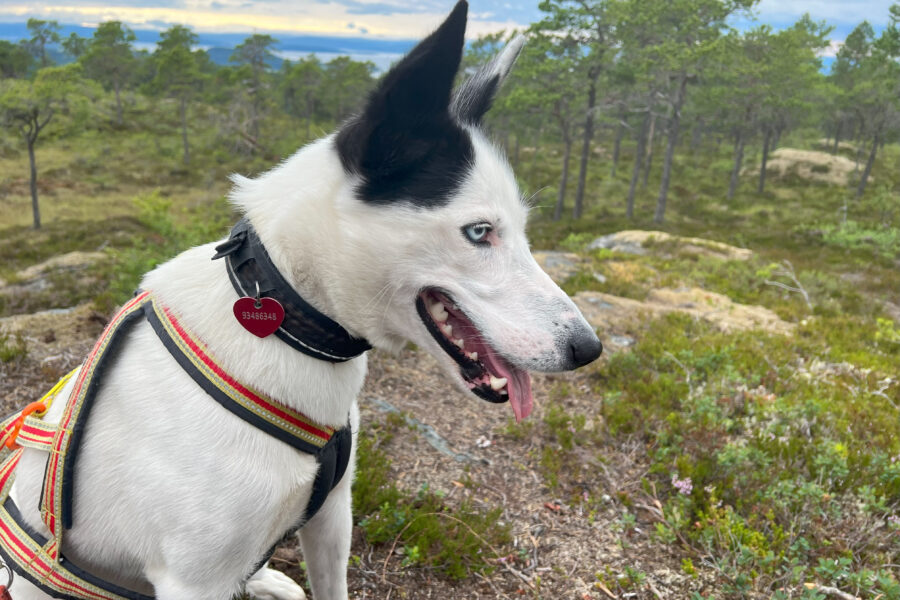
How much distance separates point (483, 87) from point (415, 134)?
20.2 inches

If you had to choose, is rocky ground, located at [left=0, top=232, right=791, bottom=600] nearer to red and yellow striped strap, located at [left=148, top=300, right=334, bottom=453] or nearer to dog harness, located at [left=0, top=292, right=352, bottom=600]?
dog harness, located at [left=0, top=292, right=352, bottom=600]

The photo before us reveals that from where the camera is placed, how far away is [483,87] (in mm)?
2105

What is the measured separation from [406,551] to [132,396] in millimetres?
2048

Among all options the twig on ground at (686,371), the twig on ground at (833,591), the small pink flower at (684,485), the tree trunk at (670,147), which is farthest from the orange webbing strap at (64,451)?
the tree trunk at (670,147)

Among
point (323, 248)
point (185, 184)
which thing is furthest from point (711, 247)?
point (185, 184)

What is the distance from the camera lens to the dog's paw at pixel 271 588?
275cm

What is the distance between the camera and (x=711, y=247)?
16.6 meters

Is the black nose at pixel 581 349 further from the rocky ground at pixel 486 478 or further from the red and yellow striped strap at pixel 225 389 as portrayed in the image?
the rocky ground at pixel 486 478

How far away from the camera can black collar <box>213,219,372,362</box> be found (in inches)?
67.7

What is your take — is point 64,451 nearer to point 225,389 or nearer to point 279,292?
point 225,389

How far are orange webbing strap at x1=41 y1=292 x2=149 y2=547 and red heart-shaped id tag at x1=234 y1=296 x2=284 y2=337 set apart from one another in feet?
1.50

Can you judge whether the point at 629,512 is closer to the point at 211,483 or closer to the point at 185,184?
the point at 211,483

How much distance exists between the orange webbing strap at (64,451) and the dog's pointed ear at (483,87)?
1.42 m

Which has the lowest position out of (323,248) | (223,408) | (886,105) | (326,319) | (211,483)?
(211,483)
